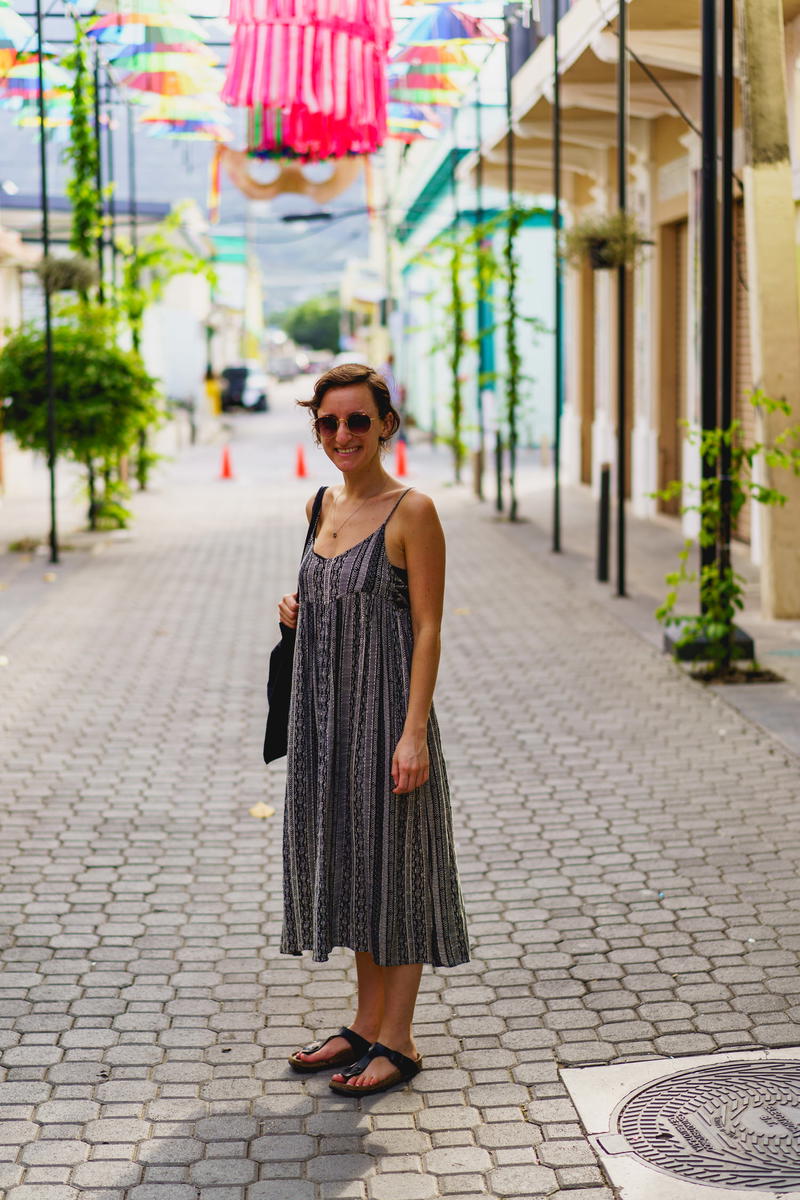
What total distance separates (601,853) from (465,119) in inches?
1055

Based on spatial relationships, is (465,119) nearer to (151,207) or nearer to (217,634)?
(151,207)

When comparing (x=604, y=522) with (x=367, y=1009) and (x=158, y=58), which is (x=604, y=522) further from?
(x=367, y=1009)

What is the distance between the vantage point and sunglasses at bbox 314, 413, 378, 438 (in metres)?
4.09

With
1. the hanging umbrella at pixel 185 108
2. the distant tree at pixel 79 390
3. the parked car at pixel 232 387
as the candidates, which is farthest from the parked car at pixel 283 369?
the distant tree at pixel 79 390

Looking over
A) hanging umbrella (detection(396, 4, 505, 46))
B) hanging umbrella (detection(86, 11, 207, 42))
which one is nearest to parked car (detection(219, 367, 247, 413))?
hanging umbrella (detection(86, 11, 207, 42))

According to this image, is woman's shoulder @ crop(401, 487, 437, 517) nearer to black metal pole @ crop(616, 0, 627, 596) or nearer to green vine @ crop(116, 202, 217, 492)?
black metal pole @ crop(616, 0, 627, 596)

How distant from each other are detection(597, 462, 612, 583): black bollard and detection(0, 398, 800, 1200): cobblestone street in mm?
2154

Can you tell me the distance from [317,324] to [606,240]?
6391 inches

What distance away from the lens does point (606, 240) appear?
12789 mm

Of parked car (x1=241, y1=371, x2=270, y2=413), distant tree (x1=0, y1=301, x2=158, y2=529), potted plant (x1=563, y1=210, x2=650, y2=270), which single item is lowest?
distant tree (x1=0, y1=301, x2=158, y2=529)

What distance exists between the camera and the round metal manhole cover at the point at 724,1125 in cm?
364

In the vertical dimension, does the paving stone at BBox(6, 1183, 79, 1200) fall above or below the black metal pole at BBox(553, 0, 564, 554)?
below

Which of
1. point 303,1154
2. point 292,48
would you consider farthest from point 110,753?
point 292,48

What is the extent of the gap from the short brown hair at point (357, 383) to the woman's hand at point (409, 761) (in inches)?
31.9
